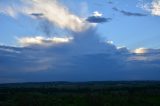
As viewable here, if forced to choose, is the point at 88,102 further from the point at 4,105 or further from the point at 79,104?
the point at 4,105

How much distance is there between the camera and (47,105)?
4172 cm

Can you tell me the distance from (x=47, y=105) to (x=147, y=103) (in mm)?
11608

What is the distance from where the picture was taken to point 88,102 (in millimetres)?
41500

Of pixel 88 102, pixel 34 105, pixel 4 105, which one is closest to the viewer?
pixel 34 105

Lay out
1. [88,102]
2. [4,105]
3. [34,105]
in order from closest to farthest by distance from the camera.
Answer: [34,105] < [88,102] < [4,105]

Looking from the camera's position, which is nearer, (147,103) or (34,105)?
(34,105)

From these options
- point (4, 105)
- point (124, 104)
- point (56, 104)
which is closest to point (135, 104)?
point (124, 104)

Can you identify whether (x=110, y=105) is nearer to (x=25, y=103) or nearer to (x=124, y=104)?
(x=124, y=104)

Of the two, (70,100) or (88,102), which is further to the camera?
(70,100)

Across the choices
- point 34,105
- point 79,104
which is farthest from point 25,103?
point 79,104

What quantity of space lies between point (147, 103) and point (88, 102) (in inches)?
283

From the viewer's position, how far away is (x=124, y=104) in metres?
41.8

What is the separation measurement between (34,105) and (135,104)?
12015 millimetres

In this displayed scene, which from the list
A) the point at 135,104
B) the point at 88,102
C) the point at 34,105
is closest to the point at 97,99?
the point at 88,102
